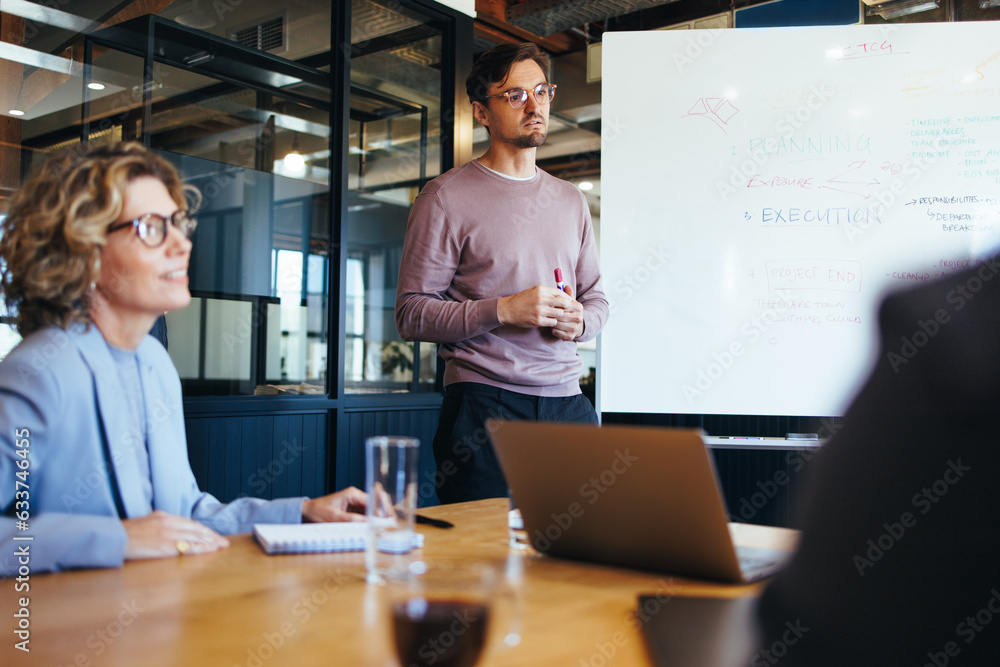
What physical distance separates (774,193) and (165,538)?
2428mm

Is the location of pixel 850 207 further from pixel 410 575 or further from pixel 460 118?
pixel 410 575

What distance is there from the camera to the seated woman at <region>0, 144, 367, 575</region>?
101cm

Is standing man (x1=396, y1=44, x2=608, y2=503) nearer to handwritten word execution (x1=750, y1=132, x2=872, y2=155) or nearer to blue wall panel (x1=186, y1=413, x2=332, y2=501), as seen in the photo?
handwritten word execution (x1=750, y1=132, x2=872, y2=155)

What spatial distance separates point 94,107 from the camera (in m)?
3.24

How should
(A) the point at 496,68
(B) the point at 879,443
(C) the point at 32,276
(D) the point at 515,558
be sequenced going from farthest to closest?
(A) the point at 496,68
(C) the point at 32,276
(D) the point at 515,558
(B) the point at 879,443

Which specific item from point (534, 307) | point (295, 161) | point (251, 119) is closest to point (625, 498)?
point (534, 307)

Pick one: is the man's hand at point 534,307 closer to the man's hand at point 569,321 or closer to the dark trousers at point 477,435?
the man's hand at point 569,321

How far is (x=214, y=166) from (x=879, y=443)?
325cm

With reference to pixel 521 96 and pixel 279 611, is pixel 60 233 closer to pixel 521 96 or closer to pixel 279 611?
pixel 279 611

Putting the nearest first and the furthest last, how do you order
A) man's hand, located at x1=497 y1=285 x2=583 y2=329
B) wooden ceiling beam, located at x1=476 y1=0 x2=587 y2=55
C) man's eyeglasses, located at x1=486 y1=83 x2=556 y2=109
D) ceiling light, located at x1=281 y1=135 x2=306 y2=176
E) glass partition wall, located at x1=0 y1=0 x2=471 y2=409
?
man's hand, located at x1=497 y1=285 x2=583 y2=329 < man's eyeglasses, located at x1=486 y1=83 x2=556 y2=109 < glass partition wall, located at x1=0 y1=0 x2=471 y2=409 < ceiling light, located at x1=281 y1=135 x2=306 y2=176 < wooden ceiling beam, located at x1=476 y1=0 x2=587 y2=55

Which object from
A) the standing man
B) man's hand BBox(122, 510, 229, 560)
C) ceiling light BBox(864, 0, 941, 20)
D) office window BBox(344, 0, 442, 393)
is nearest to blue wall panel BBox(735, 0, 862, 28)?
ceiling light BBox(864, 0, 941, 20)

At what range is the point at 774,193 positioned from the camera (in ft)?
9.26

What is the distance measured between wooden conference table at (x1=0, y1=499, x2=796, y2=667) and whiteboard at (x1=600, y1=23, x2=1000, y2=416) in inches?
77.1

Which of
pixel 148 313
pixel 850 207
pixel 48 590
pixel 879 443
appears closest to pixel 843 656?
pixel 879 443
